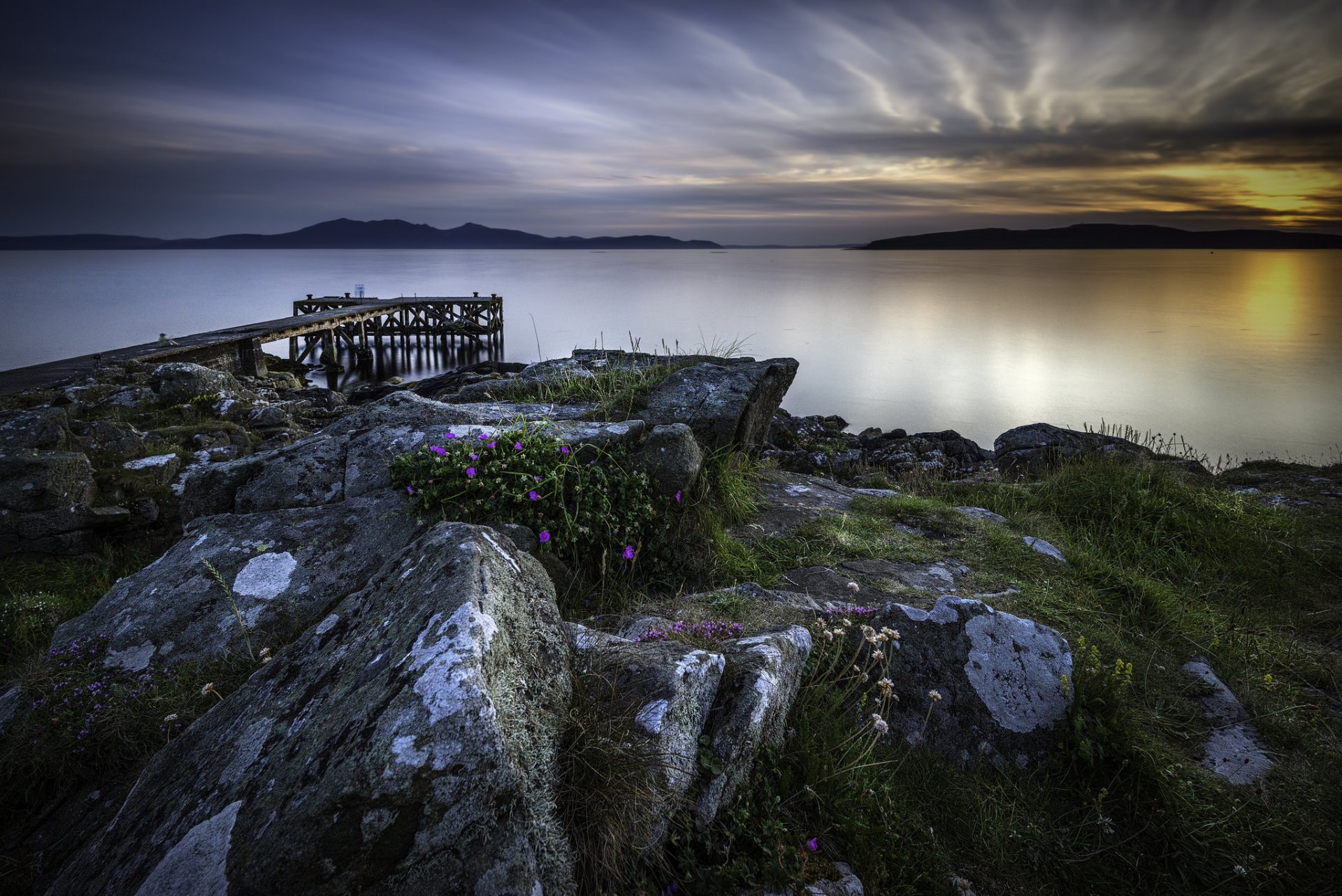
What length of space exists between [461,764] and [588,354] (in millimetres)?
7844

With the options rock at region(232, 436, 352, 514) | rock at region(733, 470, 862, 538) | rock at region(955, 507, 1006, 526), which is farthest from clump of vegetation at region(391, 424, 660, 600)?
rock at region(955, 507, 1006, 526)

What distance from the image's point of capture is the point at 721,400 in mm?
6348

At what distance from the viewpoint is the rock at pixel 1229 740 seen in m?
2.94

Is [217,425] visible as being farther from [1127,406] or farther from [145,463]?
[1127,406]

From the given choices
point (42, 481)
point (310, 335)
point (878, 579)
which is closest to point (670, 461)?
point (878, 579)

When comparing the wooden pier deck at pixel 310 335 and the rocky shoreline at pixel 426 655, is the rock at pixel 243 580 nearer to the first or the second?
the rocky shoreline at pixel 426 655

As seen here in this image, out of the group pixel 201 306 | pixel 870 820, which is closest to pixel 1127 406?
pixel 870 820

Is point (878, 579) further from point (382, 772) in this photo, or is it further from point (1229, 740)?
point (382, 772)

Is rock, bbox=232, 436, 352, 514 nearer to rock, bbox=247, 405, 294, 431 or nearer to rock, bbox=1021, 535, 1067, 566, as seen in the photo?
rock, bbox=1021, 535, 1067, 566

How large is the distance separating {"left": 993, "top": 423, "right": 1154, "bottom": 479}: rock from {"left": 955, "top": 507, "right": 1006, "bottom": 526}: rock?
366 centimetres

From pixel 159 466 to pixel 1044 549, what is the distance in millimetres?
9453

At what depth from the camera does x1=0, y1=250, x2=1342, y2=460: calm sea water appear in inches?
849

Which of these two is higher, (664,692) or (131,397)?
(664,692)

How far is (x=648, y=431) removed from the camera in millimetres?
5730
